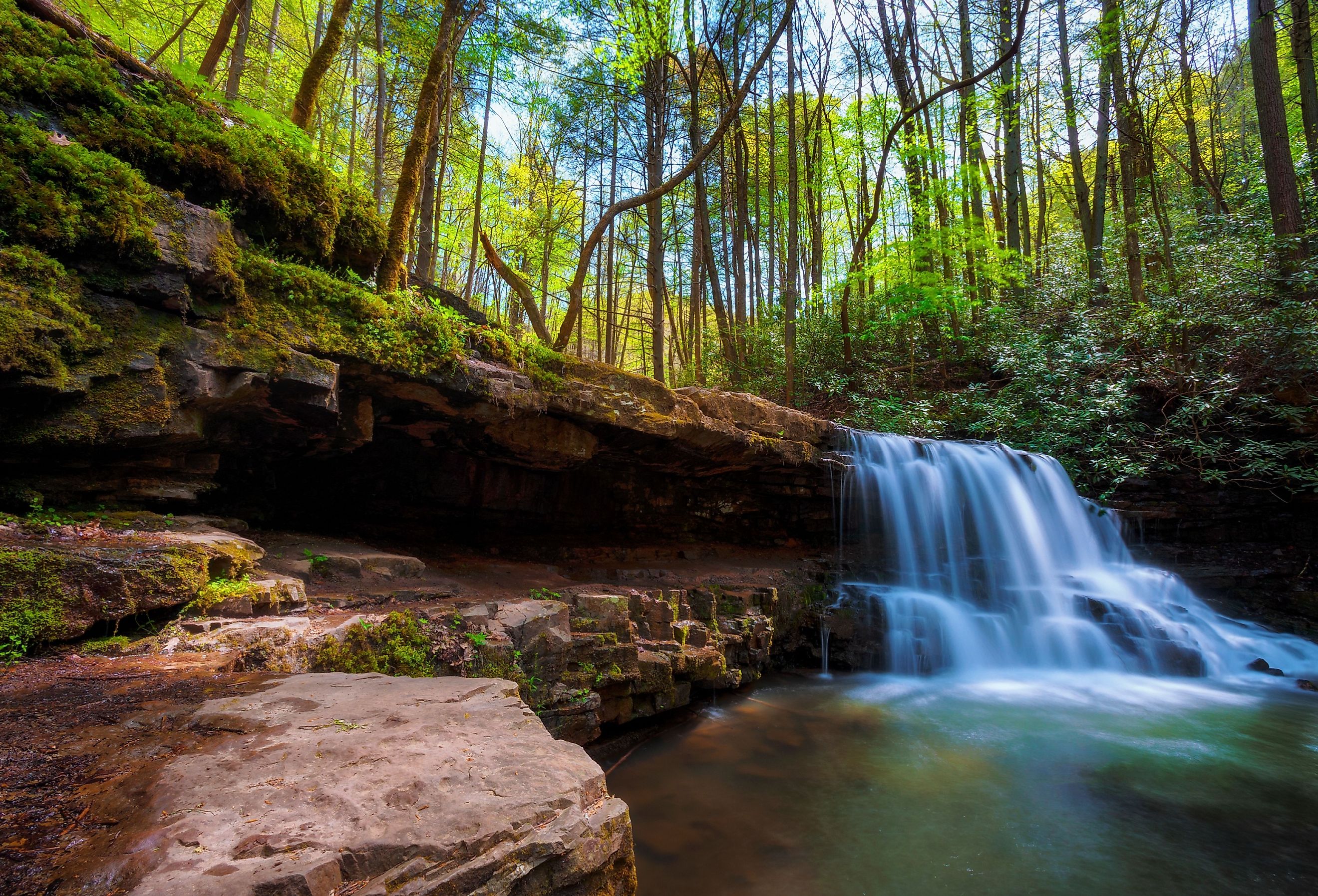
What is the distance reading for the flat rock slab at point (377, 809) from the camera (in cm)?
137

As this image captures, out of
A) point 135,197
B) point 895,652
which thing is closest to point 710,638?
point 895,652

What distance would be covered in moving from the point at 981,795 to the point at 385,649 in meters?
4.61

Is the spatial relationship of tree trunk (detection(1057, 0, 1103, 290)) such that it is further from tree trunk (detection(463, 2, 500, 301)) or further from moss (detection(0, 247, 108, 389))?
moss (detection(0, 247, 108, 389))

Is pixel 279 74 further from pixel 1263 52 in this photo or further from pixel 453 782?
pixel 1263 52

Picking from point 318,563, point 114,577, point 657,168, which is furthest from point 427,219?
point 114,577

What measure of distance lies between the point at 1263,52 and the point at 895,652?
13.4 metres

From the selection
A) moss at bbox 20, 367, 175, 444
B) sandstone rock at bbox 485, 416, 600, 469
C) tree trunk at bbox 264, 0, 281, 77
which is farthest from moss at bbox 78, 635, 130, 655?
tree trunk at bbox 264, 0, 281, 77

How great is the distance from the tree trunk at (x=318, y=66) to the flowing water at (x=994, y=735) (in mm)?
7451

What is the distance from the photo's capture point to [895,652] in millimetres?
7730

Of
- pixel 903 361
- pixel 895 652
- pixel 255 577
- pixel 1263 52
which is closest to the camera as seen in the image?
pixel 255 577

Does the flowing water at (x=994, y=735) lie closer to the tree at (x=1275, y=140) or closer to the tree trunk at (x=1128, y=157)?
the tree at (x=1275, y=140)

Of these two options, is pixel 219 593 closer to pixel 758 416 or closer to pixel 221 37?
pixel 758 416

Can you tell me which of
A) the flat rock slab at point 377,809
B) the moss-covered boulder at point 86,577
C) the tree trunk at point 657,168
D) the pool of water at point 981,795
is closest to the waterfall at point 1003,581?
the pool of water at point 981,795

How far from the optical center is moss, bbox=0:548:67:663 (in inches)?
95.6
